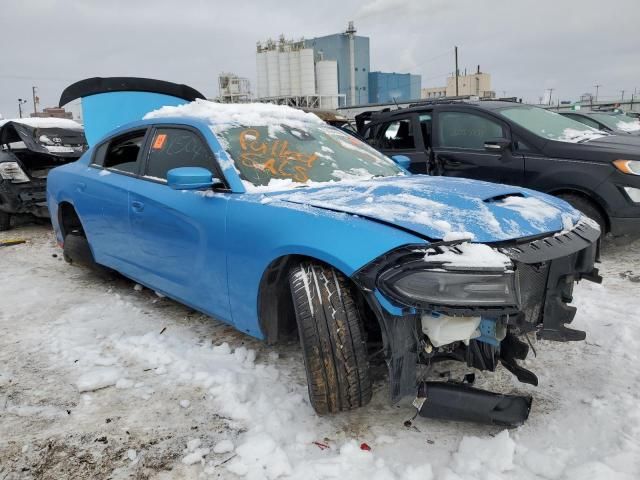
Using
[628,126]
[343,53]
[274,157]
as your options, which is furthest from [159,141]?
[343,53]

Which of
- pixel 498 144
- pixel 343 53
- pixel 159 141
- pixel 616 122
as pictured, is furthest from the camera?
pixel 343 53

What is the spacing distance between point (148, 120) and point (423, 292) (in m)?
2.80

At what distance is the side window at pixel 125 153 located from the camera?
3887 millimetres

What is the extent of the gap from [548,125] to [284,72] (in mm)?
40990

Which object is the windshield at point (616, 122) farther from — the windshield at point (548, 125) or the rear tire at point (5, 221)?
the rear tire at point (5, 221)

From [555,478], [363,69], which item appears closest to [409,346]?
[555,478]

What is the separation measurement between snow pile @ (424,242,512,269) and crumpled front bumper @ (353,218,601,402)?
0.06 m

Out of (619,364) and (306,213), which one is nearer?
(306,213)

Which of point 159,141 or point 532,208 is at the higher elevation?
point 159,141

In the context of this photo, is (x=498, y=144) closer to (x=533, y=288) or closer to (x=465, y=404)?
(x=533, y=288)

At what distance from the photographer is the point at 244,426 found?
2.39m

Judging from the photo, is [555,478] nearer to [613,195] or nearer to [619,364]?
[619,364]

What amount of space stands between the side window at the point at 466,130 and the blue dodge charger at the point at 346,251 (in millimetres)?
2227

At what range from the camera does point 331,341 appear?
2.24m
